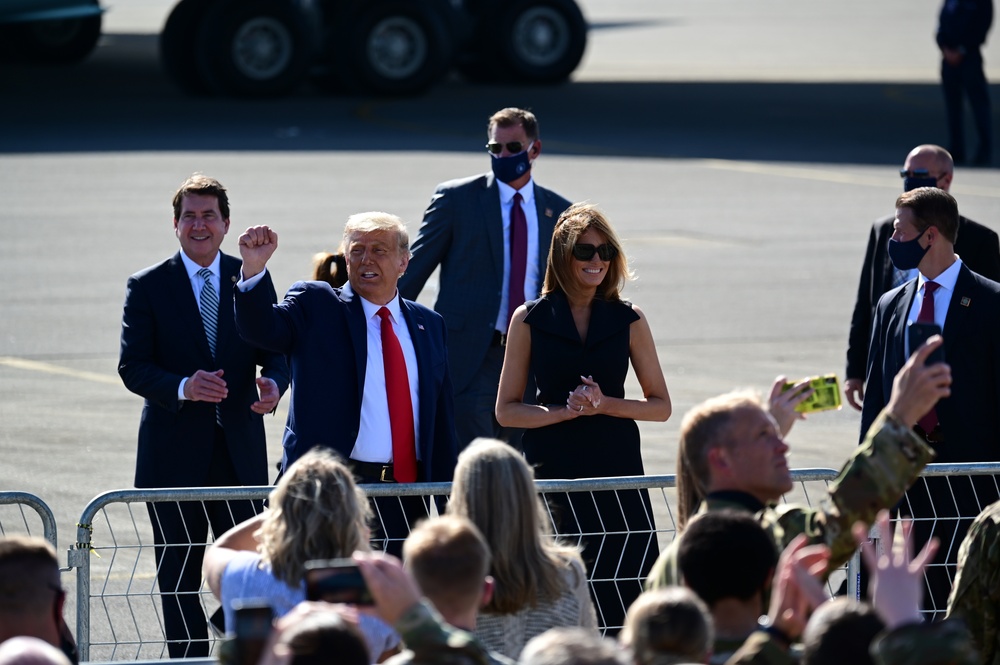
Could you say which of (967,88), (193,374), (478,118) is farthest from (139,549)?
(478,118)

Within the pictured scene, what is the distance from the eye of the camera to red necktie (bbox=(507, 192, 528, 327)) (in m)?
9.06

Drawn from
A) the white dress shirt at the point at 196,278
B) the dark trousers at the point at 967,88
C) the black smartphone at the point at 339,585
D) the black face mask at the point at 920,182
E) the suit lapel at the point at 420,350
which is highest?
the dark trousers at the point at 967,88

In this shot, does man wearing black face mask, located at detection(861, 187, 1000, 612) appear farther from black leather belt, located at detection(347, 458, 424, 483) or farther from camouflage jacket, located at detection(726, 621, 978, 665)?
camouflage jacket, located at detection(726, 621, 978, 665)

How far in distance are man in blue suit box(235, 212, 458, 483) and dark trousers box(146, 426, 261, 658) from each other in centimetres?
45

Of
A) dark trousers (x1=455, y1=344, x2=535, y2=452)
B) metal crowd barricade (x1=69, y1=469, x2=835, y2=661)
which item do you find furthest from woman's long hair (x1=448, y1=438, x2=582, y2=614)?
dark trousers (x1=455, y1=344, x2=535, y2=452)

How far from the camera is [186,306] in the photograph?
24.8 ft

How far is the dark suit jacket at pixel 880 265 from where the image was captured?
8789mm

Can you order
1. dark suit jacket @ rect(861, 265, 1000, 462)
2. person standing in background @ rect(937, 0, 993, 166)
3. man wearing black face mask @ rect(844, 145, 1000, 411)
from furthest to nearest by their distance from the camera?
person standing in background @ rect(937, 0, 993, 166)
man wearing black face mask @ rect(844, 145, 1000, 411)
dark suit jacket @ rect(861, 265, 1000, 462)

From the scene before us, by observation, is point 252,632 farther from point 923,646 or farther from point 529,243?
point 529,243

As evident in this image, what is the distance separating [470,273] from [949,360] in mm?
2623

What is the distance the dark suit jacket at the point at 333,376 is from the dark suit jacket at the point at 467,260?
1623 mm

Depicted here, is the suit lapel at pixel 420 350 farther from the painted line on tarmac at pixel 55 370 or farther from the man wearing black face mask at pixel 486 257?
the painted line on tarmac at pixel 55 370

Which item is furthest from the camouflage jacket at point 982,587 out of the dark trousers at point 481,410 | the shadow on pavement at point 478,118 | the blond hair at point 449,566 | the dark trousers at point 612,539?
the shadow on pavement at point 478,118

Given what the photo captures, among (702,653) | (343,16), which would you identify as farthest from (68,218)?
(702,653)
